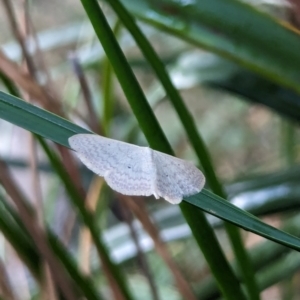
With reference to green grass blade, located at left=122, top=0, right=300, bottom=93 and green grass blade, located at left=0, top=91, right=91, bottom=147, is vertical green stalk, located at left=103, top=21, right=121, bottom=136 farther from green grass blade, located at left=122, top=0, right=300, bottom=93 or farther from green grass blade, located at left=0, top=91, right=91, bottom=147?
green grass blade, located at left=0, top=91, right=91, bottom=147

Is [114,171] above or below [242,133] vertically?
below

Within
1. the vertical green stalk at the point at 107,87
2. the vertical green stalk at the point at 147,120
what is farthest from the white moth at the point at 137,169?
the vertical green stalk at the point at 107,87

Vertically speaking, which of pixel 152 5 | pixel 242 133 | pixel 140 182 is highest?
pixel 242 133

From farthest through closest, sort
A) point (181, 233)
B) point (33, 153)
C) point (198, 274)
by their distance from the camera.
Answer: point (198, 274), point (181, 233), point (33, 153)

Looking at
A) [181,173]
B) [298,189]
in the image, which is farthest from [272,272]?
[181,173]

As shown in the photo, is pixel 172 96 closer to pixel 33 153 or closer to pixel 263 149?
pixel 33 153

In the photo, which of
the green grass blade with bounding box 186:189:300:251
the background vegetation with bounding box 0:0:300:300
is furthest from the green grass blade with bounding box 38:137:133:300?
the green grass blade with bounding box 186:189:300:251

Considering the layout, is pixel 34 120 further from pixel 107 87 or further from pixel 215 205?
pixel 107 87
